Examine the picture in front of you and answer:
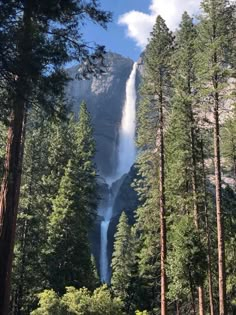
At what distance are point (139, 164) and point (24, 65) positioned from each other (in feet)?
52.6

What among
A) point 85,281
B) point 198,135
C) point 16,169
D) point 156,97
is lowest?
point 85,281

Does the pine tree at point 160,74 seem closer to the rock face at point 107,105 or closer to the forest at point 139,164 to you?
the forest at point 139,164

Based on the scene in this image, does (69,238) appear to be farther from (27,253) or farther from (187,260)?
(187,260)

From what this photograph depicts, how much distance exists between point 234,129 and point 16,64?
16.4 m

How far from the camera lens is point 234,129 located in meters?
22.4

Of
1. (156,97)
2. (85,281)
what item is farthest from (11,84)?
(85,281)

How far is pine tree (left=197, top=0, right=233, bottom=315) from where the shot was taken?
16.4 meters

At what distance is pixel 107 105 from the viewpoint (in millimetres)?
127312

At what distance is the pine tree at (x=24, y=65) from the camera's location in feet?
26.2

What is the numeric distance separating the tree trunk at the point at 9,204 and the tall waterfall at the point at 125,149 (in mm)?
52792

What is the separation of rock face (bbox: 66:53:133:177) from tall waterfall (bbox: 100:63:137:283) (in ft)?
4.77

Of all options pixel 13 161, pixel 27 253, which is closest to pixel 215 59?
pixel 13 161

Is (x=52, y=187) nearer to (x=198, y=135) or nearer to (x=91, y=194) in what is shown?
(x=91, y=194)

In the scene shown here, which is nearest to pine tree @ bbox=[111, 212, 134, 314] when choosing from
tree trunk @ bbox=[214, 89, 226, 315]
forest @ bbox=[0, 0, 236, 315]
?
forest @ bbox=[0, 0, 236, 315]
